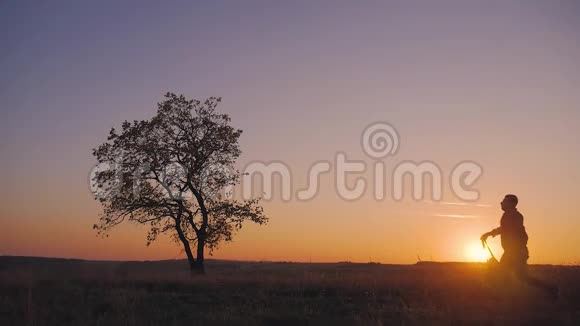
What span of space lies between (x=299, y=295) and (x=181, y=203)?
17.3 meters

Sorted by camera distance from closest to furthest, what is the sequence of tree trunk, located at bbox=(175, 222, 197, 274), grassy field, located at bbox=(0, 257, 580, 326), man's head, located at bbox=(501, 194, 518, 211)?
grassy field, located at bbox=(0, 257, 580, 326), man's head, located at bbox=(501, 194, 518, 211), tree trunk, located at bbox=(175, 222, 197, 274)

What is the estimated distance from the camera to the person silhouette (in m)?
15.5

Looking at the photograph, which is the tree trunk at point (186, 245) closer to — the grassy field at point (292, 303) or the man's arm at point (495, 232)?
the grassy field at point (292, 303)

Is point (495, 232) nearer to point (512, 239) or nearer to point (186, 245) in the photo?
point (512, 239)

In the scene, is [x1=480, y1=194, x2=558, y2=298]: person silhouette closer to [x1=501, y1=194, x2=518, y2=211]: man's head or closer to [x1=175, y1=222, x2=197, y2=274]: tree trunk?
[x1=501, y1=194, x2=518, y2=211]: man's head

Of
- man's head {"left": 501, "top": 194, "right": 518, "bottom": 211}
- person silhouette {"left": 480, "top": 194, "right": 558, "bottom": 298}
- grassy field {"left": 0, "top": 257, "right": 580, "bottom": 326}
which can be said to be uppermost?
man's head {"left": 501, "top": 194, "right": 518, "bottom": 211}

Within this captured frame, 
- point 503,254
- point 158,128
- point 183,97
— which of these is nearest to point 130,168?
point 158,128

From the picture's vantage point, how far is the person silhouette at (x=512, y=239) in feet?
51.0

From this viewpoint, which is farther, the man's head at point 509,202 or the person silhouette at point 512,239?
the man's head at point 509,202

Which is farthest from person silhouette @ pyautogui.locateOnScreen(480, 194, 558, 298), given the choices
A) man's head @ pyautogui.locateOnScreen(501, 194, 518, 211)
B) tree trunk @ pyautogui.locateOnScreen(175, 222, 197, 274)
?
tree trunk @ pyautogui.locateOnScreen(175, 222, 197, 274)

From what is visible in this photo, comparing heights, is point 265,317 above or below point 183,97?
below

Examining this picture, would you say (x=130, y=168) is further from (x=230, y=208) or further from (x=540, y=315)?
(x=540, y=315)

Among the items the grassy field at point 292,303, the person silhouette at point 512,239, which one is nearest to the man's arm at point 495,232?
the person silhouette at point 512,239

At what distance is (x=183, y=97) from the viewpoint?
1296 inches
